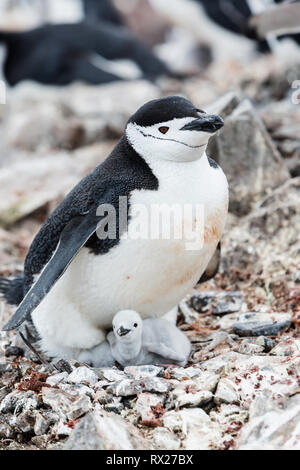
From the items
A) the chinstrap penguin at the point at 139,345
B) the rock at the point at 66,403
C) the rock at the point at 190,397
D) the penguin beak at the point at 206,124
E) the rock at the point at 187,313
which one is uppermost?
the penguin beak at the point at 206,124

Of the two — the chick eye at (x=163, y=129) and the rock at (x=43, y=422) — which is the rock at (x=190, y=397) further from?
the chick eye at (x=163, y=129)

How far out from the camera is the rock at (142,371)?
2668 mm

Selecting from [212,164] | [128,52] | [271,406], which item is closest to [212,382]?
[271,406]

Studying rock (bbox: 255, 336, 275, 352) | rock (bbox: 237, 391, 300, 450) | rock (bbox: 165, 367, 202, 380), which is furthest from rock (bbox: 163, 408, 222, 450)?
rock (bbox: 255, 336, 275, 352)

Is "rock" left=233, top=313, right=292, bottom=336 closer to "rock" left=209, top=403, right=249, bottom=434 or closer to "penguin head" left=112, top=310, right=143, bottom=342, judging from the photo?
"penguin head" left=112, top=310, right=143, bottom=342

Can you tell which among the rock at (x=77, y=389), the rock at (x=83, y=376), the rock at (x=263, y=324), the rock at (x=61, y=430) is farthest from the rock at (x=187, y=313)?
the rock at (x=61, y=430)

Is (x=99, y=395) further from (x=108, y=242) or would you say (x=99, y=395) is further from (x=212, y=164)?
(x=212, y=164)

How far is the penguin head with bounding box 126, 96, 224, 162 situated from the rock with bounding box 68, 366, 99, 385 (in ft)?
2.82

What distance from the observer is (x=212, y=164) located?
2.98 metres

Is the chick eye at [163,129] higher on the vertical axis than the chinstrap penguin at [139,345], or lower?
higher

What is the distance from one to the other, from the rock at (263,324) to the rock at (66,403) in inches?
35.2

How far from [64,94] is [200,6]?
4.54 m

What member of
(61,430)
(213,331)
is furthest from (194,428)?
(213,331)

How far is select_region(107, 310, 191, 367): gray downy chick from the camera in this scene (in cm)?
285
